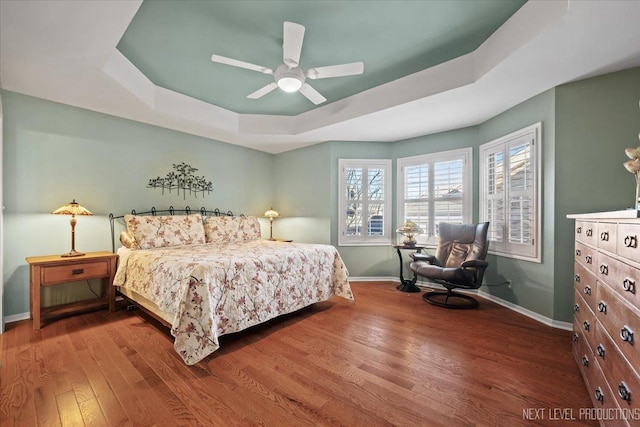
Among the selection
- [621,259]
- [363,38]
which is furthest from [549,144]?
[363,38]

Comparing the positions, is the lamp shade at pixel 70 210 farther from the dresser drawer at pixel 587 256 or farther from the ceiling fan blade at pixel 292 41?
the dresser drawer at pixel 587 256

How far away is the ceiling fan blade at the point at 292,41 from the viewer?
1.92 meters

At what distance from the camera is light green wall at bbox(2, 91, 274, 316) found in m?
2.87

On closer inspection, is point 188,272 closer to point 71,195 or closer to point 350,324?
point 350,324

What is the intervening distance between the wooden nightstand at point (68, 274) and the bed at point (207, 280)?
0.47 feet

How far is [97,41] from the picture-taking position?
2.08 meters

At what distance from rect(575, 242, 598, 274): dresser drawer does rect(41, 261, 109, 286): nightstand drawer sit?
4.45 metres

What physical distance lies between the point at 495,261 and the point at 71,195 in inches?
217

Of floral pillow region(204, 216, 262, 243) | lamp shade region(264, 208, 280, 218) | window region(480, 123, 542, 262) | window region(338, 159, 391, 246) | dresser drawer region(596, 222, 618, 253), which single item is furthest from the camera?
lamp shade region(264, 208, 280, 218)

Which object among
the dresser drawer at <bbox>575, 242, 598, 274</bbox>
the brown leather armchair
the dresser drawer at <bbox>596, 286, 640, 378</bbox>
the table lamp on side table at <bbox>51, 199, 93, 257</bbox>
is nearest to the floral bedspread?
the table lamp on side table at <bbox>51, 199, 93, 257</bbox>

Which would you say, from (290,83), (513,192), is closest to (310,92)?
(290,83)

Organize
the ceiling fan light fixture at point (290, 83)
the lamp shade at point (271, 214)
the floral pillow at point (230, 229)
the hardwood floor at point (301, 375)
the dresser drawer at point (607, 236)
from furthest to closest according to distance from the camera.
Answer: the lamp shade at point (271, 214)
the floral pillow at point (230, 229)
the ceiling fan light fixture at point (290, 83)
the hardwood floor at point (301, 375)
the dresser drawer at point (607, 236)

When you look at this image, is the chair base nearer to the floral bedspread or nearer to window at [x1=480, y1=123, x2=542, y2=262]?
window at [x1=480, y1=123, x2=542, y2=262]

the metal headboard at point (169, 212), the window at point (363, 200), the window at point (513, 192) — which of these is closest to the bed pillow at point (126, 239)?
the metal headboard at point (169, 212)
